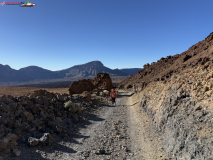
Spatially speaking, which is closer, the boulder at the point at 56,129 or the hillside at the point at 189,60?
the boulder at the point at 56,129

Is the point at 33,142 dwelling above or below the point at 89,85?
below

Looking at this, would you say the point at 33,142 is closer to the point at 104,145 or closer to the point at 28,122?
the point at 28,122

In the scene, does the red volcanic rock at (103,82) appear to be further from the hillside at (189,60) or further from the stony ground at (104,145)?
the stony ground at (104,145)

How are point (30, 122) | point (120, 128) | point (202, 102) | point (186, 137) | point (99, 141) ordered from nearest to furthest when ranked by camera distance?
point (186, 137) → point (202, 102) → point (99, 141) → point (30, 122) → point (120, 128)

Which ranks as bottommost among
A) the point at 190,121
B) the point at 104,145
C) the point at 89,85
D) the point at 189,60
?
the point at 104,145

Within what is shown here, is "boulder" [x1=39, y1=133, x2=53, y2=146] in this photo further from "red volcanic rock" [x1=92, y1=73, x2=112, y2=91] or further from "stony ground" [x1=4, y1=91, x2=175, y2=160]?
"red volcanic rock" [x1=92, y1=73, x2=112, y2=91]

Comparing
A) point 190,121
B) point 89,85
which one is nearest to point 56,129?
point 190,121

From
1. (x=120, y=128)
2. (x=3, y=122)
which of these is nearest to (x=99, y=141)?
(x=120, y=128)

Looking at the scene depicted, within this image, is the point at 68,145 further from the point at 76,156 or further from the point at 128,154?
the point at 128,154

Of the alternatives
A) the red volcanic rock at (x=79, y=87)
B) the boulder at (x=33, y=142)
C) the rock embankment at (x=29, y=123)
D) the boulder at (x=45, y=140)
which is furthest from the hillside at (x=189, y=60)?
the boulder at (x=33, y=142)

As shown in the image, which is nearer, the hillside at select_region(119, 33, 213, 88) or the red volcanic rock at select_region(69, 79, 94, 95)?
the hillside at select_region(119, 33, 213, 88)

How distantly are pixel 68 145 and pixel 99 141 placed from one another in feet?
4.56

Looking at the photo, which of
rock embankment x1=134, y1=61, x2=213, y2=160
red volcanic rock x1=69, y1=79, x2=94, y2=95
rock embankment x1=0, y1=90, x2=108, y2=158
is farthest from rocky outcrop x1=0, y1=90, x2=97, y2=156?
red volcanic rock x1=69, y1=79, x2=94, y2=95

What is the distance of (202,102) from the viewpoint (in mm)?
4770
